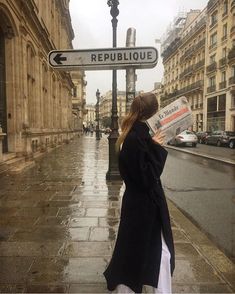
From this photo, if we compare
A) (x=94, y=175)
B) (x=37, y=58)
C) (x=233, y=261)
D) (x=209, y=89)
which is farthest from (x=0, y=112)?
(x=209, y=89)

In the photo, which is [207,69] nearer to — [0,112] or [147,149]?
[0,112]

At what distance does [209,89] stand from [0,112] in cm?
4079

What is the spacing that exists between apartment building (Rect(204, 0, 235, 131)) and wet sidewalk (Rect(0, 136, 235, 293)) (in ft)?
120

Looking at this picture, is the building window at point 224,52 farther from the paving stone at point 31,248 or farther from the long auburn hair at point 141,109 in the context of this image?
the long auburn hair at point 141,109

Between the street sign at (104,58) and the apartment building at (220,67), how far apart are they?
121ft

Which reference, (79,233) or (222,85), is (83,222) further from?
(222,85)

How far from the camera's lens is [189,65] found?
59.7 meters

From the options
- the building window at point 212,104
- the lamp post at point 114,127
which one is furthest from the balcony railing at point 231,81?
the lamp post at point 114,127

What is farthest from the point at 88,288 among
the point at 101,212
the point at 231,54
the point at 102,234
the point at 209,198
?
the point at 231,54

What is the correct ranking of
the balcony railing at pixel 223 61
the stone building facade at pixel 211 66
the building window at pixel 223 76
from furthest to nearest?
the building window at pixel 223 76
the balcony railing at pixel 223 61
the stone building facade at pixel 211 66

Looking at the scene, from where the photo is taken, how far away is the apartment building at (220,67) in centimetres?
4100

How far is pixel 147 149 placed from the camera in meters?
2.61

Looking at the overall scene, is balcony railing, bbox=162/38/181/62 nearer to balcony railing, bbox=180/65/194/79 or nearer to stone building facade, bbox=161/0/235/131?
stone building facade, bbox=161/0/235/131

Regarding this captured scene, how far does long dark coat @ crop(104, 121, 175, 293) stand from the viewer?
260 centimetres
